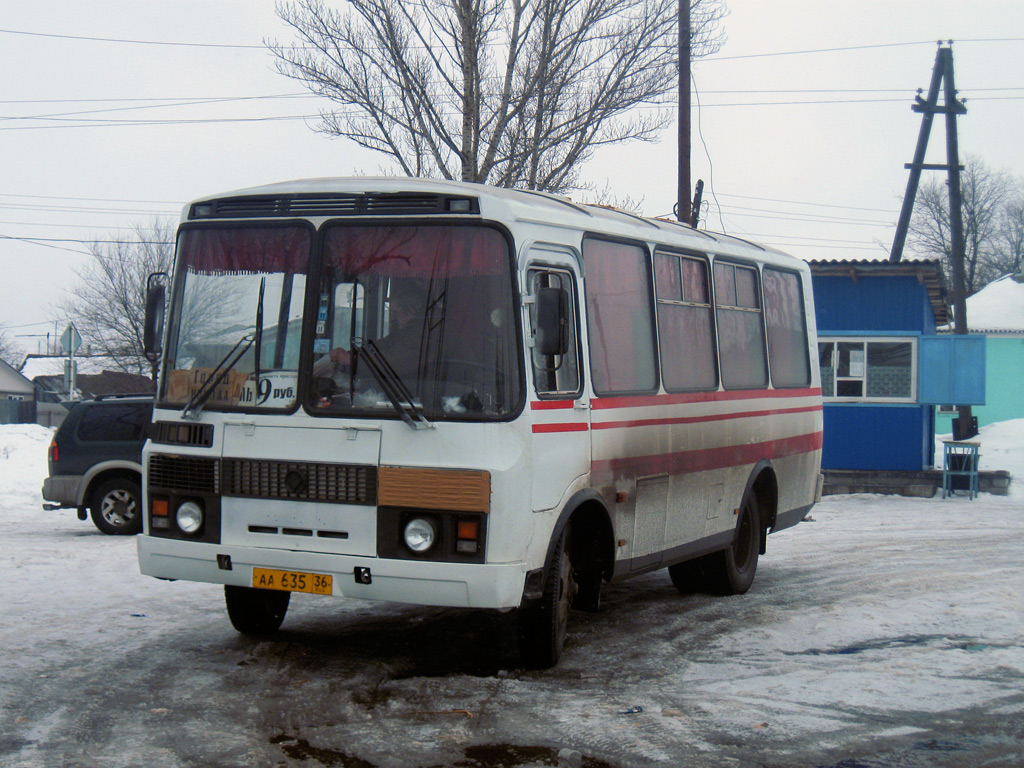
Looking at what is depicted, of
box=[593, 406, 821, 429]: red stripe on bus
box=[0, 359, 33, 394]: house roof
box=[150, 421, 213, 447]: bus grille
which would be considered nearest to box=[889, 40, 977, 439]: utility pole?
box=[593, 406, 821, 429]: red stripe on bus

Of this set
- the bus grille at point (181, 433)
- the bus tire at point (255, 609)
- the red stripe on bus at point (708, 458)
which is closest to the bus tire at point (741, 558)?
the red stripe on bus at point (708, 458)

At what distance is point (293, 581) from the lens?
6531mm

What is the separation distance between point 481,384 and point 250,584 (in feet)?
5.64

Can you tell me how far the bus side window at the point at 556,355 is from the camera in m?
6.51

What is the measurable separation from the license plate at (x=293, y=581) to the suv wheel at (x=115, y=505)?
8.73 meters

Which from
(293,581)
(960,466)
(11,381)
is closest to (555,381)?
(293,581)

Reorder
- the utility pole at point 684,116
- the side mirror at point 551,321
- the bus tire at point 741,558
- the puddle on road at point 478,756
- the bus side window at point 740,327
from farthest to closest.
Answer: the utility pole at point 684,116 < the bus tire at point 741,558 < the bus side window at point 740,327 < the side mirror at point 551,321 < the puddle on road at point 478,756

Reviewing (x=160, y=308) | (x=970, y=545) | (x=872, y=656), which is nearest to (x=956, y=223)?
(x=970, y=545)

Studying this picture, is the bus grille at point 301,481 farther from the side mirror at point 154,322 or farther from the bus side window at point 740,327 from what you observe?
the bus side window at point 740,327

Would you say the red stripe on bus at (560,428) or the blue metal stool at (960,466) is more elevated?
the red stripe on bus at (560,428)

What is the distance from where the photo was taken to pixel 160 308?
7.37 meters

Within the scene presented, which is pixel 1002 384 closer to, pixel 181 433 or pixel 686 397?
pixel 686 397

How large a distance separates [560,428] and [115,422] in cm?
966

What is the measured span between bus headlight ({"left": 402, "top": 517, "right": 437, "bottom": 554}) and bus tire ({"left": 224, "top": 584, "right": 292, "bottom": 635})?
5.57 feet
